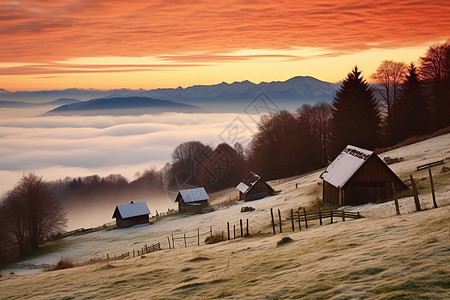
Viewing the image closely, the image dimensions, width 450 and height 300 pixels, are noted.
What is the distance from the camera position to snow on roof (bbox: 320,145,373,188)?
40.2 metres

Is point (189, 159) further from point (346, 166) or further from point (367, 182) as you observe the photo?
point (367, 182)

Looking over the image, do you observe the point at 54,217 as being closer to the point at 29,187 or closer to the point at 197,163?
the point at 29,187

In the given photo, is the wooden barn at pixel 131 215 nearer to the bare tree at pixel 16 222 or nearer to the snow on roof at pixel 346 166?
the bare tree at pixel 16 222

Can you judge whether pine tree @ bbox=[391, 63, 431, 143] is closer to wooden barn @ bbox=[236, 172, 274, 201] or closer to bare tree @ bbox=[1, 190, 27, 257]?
wooden barn @ bbox=[236, 172, 274, 201]

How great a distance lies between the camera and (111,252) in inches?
1924

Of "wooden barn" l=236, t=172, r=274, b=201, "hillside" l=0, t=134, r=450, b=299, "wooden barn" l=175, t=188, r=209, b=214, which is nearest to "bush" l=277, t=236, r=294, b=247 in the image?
"hillside" l=0, t=134, r=450, b=299

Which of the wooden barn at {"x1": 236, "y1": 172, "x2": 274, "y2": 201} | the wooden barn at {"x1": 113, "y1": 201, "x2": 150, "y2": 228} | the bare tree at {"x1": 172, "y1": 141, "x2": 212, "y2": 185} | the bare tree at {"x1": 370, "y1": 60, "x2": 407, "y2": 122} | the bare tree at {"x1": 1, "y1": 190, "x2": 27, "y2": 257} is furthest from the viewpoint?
the bare tree at {"x1": 172, "y1": 141, "x2": 212, "y2": 185}

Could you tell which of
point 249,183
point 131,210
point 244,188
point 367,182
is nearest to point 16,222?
point 131,210

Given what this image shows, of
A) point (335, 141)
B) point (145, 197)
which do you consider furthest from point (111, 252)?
point (145, 197)

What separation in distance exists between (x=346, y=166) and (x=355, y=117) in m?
36.8

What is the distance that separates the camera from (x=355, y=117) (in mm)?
76875

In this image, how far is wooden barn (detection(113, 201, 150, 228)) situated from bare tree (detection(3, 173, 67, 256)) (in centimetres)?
1294

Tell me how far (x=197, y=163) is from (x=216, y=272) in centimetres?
11649

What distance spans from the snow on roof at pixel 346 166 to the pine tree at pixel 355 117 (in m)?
31.7
